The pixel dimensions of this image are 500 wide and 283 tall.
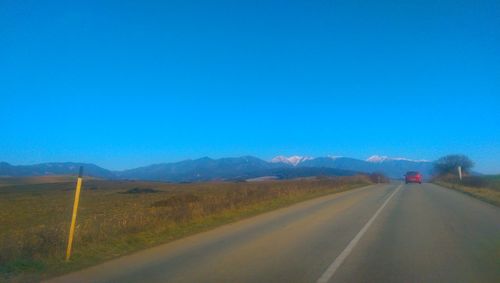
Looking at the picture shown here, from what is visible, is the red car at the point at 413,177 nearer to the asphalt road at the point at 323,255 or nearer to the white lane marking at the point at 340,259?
the asphalt road at the point at 323,255

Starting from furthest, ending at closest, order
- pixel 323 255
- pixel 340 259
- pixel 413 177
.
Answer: pixel 413 177
pixel 323 255
pixel 340 259

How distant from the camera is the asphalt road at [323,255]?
9.32 metres

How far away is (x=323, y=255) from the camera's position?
1145 centimetres

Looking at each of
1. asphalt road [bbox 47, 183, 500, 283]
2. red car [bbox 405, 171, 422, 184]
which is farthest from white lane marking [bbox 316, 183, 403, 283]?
red car [bbox 405, 171, 422, 184]

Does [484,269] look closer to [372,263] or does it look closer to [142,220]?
[372,263]

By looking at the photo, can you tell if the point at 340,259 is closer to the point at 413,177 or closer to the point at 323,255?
the point at 323,255

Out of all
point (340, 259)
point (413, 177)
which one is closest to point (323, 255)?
point (340, 259)

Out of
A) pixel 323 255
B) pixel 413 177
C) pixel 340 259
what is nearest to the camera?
pixel 340 259

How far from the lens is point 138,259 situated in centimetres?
1150

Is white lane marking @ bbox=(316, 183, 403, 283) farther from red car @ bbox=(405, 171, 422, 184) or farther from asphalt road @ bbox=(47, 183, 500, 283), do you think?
red car @ bbox=(405, 171, 422, 184)

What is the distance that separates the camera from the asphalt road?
9.32m

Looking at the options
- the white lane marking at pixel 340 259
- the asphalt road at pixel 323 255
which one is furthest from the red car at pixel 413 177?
the white lane marking at pixel 340 259

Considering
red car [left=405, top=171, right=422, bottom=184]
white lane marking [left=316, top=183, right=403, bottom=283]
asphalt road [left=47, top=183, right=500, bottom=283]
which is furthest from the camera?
red car [left=405, top=171, right=422, bottom=184]

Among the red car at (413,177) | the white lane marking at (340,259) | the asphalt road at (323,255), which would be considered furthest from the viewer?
the red car at (413,177)
